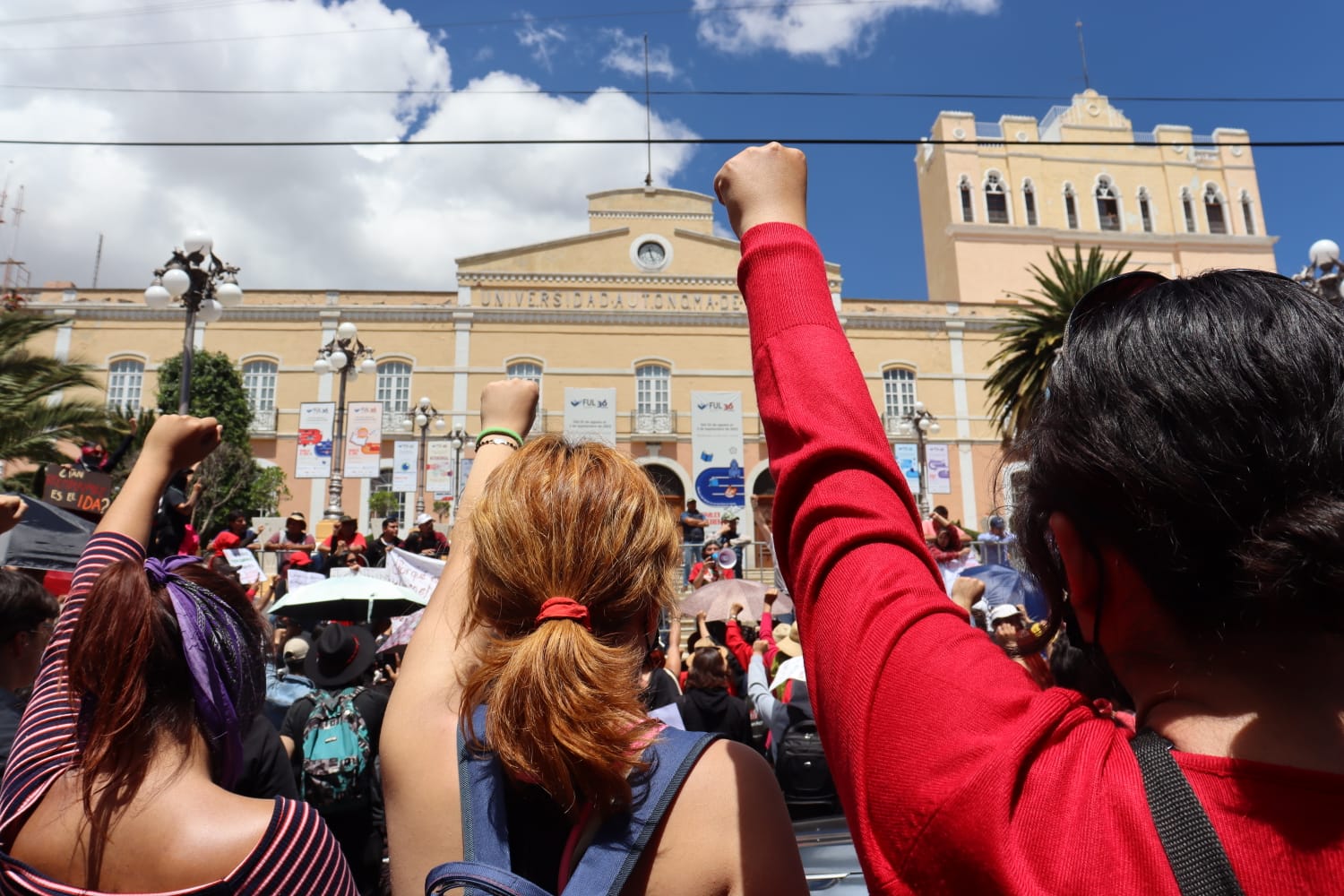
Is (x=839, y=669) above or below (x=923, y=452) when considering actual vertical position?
below

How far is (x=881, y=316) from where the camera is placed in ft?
103

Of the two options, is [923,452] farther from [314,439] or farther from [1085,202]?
[1085,202]

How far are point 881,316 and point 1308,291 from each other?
104 feet

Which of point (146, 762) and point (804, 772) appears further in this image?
point (804, 772)

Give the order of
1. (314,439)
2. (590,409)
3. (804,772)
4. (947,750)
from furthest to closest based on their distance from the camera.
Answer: (590,409) → (314,439) → (804,772) → (947,750)

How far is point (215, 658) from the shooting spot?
1780 millimetres

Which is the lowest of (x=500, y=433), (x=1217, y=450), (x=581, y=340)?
(x=1217, y=450)

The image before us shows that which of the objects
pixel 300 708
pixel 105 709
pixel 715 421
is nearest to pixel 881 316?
pixel 715 421

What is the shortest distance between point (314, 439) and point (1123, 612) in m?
19.4

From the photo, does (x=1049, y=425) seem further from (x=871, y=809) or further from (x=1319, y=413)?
(x=871, y=809)

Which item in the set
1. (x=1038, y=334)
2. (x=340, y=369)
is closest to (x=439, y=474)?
(x=340, y=369)

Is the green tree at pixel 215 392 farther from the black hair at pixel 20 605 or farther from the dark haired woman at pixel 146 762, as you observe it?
the dark haired woman at pixel 146 762

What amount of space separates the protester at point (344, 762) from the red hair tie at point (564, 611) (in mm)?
2961

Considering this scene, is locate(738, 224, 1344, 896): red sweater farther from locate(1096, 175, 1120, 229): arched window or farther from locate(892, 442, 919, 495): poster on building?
locate(1096, 175, 1120, 229): arched window
